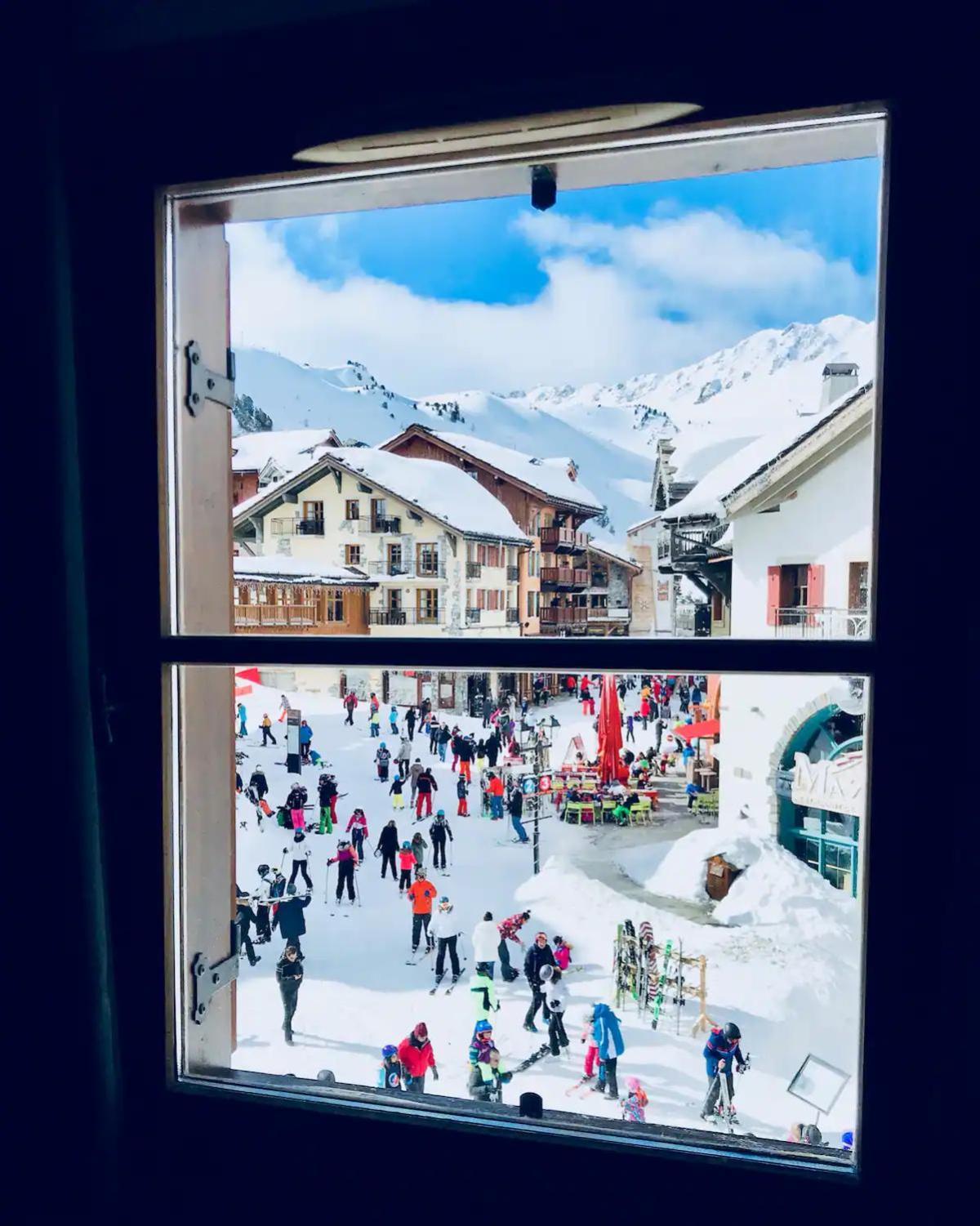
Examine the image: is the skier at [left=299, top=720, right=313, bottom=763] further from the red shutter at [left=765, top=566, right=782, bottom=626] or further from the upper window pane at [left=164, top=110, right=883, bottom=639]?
the red shutter at [left=765, top=566, right=782, bottom=626]

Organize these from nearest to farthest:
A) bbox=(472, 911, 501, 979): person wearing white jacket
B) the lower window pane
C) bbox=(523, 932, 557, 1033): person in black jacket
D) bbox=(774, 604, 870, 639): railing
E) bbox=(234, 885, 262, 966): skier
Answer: bbox=(774, 604, 870, 639): railing → the lower window pane → bbox=(234, 885, 262, 966): skier → bbox=(523, 932, 557, 1033): person in black jacket → bbox=(472, 911, 501, 979): person wearing white jacket

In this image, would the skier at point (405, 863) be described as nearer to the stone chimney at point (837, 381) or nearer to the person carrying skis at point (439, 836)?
the person carrying skis at point (439, 836)

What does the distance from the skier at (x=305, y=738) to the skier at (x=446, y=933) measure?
1.08ft

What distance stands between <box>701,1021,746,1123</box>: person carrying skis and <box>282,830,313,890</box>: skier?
1.76 ft

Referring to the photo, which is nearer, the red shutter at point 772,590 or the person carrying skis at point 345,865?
the red shutter at point 772,590

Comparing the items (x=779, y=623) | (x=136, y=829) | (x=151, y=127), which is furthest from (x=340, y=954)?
A: (x=151, y=127)

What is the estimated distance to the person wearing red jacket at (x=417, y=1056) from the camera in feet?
2.86

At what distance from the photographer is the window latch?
30.5 inches

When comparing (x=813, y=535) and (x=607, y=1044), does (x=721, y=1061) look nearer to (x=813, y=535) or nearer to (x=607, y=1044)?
(x=607, y=1044)

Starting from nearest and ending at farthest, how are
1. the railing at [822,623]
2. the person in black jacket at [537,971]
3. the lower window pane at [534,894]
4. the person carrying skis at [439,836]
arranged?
1. the railing at [822,623]
2. the lower window pane at [534,894]
3. the person in black jacket at [537,971]
4. the person carrying skis at [439,836]

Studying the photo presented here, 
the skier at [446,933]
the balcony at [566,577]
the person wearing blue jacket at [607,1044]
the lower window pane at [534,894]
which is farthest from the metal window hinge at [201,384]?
the person wearing blue jacket at [607,1044]

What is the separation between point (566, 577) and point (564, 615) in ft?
A: 0.15

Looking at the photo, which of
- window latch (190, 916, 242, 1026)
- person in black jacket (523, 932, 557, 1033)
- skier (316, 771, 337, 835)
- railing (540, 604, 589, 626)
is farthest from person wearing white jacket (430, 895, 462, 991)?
railing (540, 604, 589, 626)

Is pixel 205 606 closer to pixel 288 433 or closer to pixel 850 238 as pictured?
pixel 288 433
